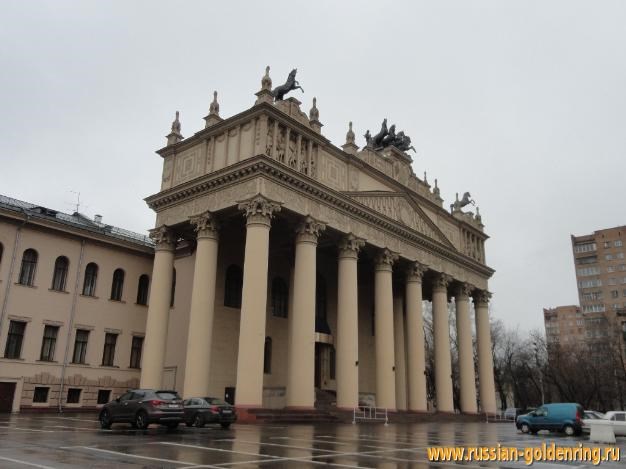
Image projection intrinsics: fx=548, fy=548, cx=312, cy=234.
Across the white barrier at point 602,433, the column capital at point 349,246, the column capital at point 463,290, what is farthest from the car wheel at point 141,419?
the column capital at point 463,290

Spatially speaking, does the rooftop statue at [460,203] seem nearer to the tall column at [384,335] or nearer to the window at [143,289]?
the tall column at [384,335]

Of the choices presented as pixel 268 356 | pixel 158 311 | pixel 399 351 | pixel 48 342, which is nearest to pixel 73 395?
pixel 48 342

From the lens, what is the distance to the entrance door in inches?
1238

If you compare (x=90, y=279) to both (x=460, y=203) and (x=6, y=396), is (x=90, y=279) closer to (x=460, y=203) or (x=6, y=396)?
(x=6, y=396)

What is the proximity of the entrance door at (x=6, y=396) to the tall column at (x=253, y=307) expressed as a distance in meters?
14.6

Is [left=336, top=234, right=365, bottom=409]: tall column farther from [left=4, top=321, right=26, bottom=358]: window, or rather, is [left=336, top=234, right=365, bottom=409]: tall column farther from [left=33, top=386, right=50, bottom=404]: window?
[left=4, top=321, right=26, bottom=358]: window

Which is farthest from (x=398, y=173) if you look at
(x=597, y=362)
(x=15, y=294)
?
(x=597, y=362)

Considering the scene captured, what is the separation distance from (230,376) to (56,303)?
11996 mm

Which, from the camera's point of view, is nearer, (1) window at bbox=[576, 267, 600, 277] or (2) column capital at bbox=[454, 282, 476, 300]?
(2) column capital at bbox=[454, 282, 476, 300]

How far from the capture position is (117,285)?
128ft

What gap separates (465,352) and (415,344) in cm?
985

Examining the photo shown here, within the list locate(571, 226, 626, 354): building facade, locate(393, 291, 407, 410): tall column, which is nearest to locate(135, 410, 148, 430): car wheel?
locate(393, 291, 407, 410): tall column

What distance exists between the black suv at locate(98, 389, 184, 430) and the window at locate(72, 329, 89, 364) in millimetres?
16357

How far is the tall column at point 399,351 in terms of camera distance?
1683 inches
